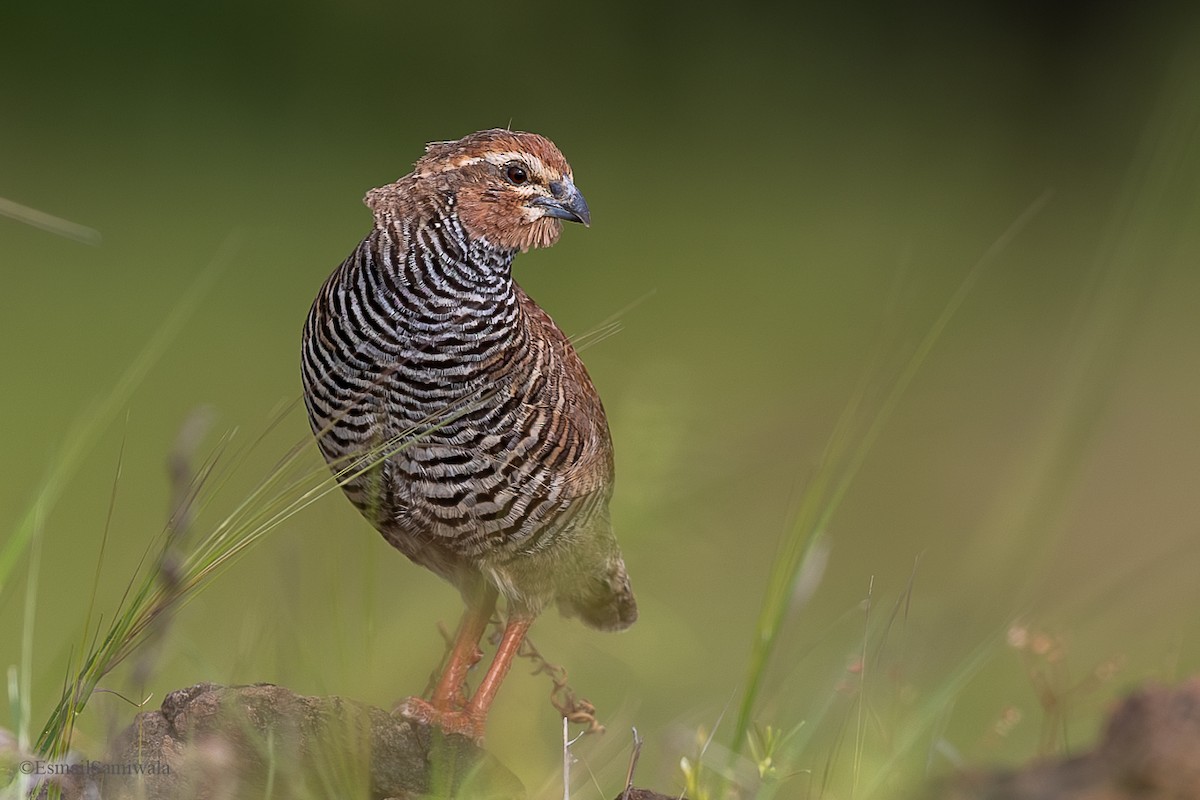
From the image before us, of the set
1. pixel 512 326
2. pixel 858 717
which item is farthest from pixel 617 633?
pixel 858 717

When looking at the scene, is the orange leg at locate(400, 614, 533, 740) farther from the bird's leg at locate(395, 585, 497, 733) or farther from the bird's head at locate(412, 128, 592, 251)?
the bird's head at locate(412, 128, 592, 251)

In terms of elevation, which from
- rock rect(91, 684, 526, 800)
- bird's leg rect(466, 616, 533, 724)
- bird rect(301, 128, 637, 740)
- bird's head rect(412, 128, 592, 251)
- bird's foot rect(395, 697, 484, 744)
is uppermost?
bird's head rect(412, 128, 592, 251)

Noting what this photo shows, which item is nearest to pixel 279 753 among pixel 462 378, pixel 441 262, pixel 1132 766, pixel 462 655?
pixel 462 378

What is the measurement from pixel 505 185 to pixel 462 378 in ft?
1.03

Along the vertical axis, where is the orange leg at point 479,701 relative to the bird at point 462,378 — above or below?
below

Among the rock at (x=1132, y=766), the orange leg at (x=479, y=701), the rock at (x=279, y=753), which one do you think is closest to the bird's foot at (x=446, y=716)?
the orange leg at (x=479, y=701)

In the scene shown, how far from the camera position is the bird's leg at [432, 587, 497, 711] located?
2377 millimetres

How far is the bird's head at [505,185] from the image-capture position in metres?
2.00

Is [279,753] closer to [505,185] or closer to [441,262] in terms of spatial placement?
[441,262]

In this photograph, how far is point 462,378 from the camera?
1.96m

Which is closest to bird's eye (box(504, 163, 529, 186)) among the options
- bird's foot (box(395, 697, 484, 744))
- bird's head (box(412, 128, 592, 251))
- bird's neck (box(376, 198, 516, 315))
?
bird's head (box(412, 128, 592, 251))

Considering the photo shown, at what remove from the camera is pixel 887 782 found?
1300mm

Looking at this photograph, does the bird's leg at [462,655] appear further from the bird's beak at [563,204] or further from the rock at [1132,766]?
the rock at [1132,766]

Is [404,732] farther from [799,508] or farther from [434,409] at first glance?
[799,508]
